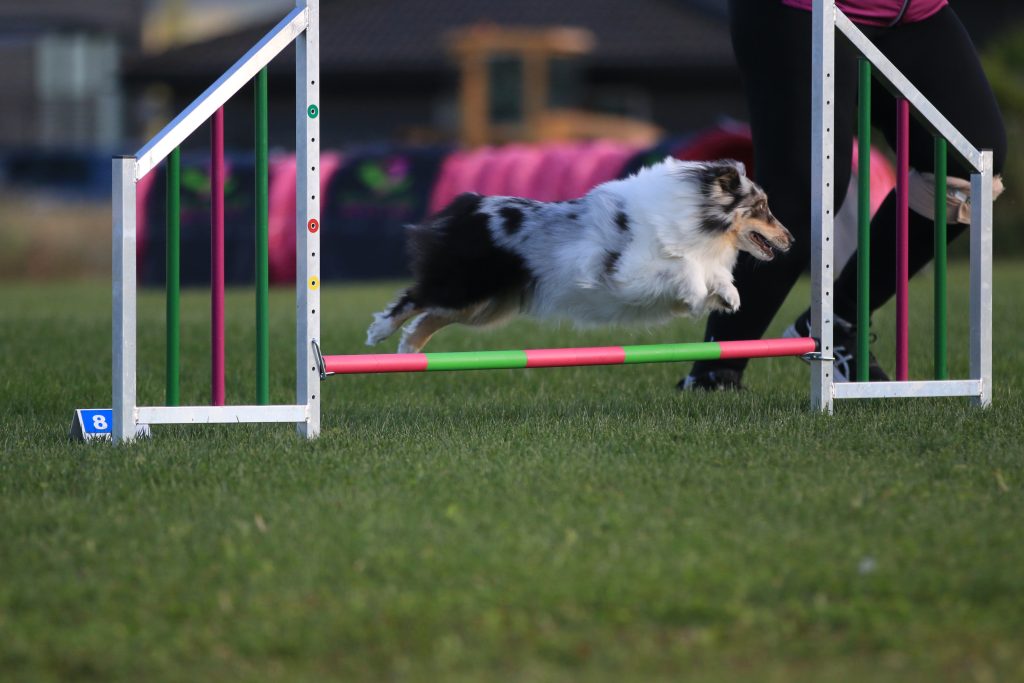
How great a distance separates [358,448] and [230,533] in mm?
857

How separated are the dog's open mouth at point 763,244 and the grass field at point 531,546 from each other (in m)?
0.46

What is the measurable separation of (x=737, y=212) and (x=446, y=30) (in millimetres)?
21497

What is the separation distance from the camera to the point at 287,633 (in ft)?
6.61

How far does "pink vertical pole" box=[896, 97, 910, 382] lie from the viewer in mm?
3928

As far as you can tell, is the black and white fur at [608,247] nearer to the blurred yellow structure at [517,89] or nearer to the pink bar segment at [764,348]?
the pink bar segment at [764,348]

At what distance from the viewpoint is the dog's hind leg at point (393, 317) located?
4195mm

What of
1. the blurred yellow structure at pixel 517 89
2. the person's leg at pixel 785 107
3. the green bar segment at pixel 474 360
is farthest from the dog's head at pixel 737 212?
the blurred yellow structure at pixel 517 89

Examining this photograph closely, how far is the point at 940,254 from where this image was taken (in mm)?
4039

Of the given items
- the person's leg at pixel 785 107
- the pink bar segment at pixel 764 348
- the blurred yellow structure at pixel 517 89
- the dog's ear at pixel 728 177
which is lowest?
the pink bar segment at pixel 764 348

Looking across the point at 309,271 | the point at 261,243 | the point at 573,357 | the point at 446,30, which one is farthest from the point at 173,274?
the point at 446,30

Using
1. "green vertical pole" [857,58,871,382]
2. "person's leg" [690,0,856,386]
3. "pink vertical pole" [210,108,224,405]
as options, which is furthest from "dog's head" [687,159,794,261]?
"pink vertical pole" [210,108,224,405]

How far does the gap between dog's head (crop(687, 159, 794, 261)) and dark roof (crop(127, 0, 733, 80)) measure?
18.9m

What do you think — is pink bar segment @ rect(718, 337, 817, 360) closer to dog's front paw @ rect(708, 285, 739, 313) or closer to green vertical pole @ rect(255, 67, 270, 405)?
dog's front paw @ rect(708, 285, 739, 313)

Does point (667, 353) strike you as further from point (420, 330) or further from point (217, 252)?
point (217, 252)
